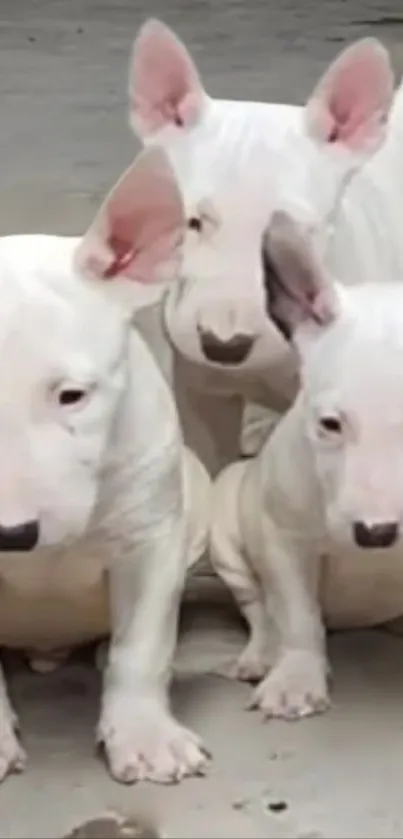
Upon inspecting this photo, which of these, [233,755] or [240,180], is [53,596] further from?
[240,180]

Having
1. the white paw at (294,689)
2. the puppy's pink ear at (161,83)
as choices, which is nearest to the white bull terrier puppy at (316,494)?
the white paw at (294,689)

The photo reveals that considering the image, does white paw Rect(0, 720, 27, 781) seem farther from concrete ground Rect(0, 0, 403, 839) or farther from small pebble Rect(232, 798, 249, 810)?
small pebble Rect(232, 798, 249, 810)

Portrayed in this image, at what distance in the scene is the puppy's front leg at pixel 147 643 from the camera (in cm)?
200

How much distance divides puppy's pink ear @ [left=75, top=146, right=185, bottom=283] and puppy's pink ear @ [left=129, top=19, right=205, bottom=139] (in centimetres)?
51

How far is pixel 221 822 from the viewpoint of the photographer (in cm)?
193

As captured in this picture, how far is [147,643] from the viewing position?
80.5 inches

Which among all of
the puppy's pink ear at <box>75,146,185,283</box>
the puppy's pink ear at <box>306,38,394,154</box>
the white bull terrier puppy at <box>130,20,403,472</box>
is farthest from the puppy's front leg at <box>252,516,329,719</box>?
the puppy's pink ear at <box>306,38,394,154</box>

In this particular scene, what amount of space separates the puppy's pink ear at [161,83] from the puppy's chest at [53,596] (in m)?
0.71

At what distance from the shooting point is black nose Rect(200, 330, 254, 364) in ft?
7.10

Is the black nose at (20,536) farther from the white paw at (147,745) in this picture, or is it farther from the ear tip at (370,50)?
the ear tip at (370,50)

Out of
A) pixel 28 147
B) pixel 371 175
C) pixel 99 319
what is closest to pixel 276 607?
pixel 99 319

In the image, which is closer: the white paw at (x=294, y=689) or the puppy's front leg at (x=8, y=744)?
the puppy's front leg at (x=8, y=744)

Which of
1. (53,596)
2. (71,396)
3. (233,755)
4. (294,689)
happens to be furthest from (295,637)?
(71,396)

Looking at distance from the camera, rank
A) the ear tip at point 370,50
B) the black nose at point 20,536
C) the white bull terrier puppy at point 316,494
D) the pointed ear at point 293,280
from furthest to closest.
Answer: the ear tip at point 370,50 < the pointed ear at point 293,280 < the white bull terrier puppy at point 316,494 < the black nose at point 20,536
